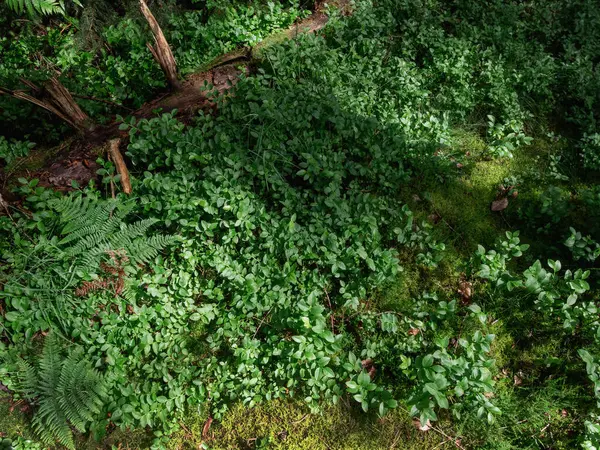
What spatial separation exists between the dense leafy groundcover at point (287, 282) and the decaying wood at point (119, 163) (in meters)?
0.10

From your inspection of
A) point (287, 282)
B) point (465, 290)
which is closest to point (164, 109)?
point (287, 282)

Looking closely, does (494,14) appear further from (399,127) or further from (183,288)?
(183,288)

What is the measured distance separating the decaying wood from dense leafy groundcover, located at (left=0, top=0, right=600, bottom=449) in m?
0.10

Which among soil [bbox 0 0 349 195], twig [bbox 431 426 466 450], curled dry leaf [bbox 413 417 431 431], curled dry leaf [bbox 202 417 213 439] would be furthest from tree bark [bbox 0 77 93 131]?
twig [bbox 431 426 466 450]

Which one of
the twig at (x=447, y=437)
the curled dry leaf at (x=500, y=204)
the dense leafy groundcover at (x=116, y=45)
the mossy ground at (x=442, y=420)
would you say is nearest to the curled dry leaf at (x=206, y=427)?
the mossy ground at (x=442, y=420)

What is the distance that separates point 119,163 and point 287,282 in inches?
80.5

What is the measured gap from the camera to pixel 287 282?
3566 mm

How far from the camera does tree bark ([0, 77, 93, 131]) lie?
434 cm

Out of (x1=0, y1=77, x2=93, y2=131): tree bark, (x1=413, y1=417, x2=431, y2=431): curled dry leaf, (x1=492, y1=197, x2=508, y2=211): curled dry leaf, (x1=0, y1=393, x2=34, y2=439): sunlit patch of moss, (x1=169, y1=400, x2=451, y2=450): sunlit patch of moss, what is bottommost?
(x1=413, y1=417, x2=431, y2=431): curled dry leaf

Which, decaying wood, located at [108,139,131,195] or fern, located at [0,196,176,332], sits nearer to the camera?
fern, located at [0,196,176,332]

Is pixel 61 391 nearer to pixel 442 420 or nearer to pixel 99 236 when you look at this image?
pixel 99 236

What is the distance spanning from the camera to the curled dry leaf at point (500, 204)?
4.52 m

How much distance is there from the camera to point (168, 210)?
12.5ft

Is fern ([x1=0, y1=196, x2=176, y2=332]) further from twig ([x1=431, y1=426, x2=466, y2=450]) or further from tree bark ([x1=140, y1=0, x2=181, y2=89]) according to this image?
twig ([x1=431, y1=426, x2=466, y2=450])
